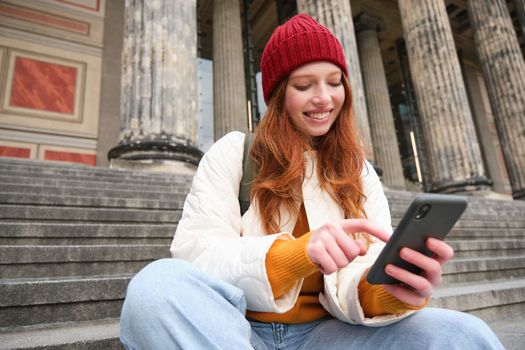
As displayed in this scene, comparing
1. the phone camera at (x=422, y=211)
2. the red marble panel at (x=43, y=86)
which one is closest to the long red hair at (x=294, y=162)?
the phone camera at (x=422, y=211)

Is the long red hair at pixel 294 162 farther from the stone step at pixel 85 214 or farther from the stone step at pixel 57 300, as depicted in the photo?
the stone step at pixel 85 214

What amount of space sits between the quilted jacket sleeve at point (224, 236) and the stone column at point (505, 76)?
10.6 m

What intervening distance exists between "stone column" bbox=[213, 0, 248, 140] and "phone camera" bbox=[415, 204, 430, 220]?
A: 8783 millimetres

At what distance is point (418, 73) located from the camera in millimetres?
8445

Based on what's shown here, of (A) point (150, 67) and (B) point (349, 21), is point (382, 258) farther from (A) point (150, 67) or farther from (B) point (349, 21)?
(B) point (349, 21)

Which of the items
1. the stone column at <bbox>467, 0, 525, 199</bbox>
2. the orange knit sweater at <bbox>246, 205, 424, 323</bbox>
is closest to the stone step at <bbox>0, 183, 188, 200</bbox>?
the orange knit sweater at <bbox>246, 205, 424, 323</bbox>

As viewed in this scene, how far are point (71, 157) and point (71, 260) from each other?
6584 mm

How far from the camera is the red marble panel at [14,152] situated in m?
7.15

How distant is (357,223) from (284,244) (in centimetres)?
16

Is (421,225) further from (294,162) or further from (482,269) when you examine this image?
(482,269)

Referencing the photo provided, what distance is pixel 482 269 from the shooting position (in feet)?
10.2

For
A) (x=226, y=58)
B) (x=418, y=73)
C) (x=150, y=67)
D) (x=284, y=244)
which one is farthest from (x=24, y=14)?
(x=284, y=244)

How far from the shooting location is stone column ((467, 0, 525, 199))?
9367mm

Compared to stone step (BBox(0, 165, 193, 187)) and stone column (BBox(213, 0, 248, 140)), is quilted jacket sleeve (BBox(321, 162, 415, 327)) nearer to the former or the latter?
stone step (BBox(0, 165, 193, 187))
